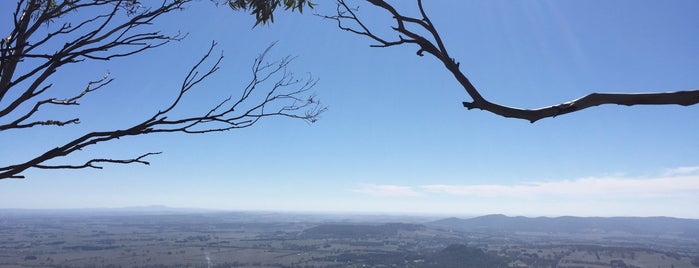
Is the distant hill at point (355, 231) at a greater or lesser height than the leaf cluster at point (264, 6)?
lesser

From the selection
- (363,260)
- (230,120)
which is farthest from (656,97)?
(363,260)

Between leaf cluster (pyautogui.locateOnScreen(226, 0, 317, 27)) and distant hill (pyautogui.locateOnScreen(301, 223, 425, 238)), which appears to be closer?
leaf cluster (pyautogui.locateOnScreen(226, 0, 317, 27))

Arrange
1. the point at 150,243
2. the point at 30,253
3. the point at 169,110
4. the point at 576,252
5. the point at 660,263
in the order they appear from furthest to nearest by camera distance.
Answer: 1. the point at 150,243
2. the point at 576,252
3. the point at 30,253
4. the point at 660,263
5. the point at 169,110

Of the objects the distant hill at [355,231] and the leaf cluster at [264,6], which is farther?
the distant hill at [355,231]

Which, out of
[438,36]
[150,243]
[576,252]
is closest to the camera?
[438,36]

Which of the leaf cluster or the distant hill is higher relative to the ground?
the leaf cluster

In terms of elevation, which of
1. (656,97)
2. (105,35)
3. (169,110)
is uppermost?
(105,35)

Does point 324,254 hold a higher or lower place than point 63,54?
lower

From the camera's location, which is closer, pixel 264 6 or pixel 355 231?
pixel 264 6

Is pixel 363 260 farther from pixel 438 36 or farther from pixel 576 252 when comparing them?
pixel 438 36

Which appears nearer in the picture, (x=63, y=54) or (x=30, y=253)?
(x=63, y=54)
